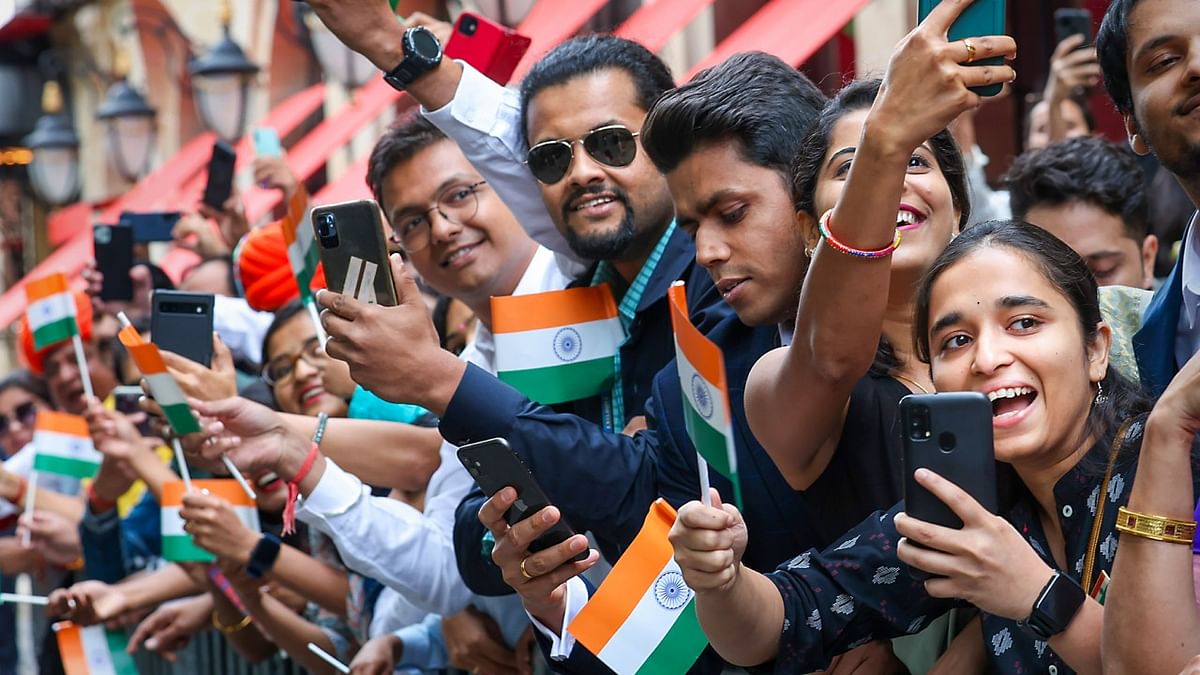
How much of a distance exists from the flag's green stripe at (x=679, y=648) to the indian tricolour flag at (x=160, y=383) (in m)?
1.94

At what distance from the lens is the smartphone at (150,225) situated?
800 cm

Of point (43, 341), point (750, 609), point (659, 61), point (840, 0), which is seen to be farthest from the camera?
point (840, 0)

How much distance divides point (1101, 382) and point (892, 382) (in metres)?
0.41

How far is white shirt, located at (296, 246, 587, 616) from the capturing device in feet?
14.6

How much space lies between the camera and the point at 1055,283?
2885mm

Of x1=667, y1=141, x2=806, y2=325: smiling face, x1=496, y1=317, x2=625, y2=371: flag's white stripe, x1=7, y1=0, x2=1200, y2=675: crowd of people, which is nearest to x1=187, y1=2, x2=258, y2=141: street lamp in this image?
x1=7, y1=0, x2=1200, y2=675: crowd of people

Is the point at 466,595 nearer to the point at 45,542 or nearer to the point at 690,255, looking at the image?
the point at 690,255

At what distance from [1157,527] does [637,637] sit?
3.26 ft

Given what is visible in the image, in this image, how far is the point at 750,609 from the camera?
9.38 feet

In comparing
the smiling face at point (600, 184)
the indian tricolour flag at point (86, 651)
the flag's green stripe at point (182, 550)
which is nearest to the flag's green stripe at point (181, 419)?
the flag's green stripe at point (182, 550)

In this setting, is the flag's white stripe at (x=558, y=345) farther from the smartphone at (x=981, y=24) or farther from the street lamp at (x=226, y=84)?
the street lamp at (x=226, y=84)

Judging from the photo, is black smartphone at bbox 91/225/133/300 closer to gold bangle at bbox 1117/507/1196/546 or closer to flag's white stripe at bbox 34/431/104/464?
flag's white stripe at bbox 34/431/104/464

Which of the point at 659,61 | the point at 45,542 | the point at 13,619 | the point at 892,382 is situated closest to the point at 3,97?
the point at 13,619

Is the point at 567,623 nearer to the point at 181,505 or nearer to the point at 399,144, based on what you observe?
the point at 399,144
